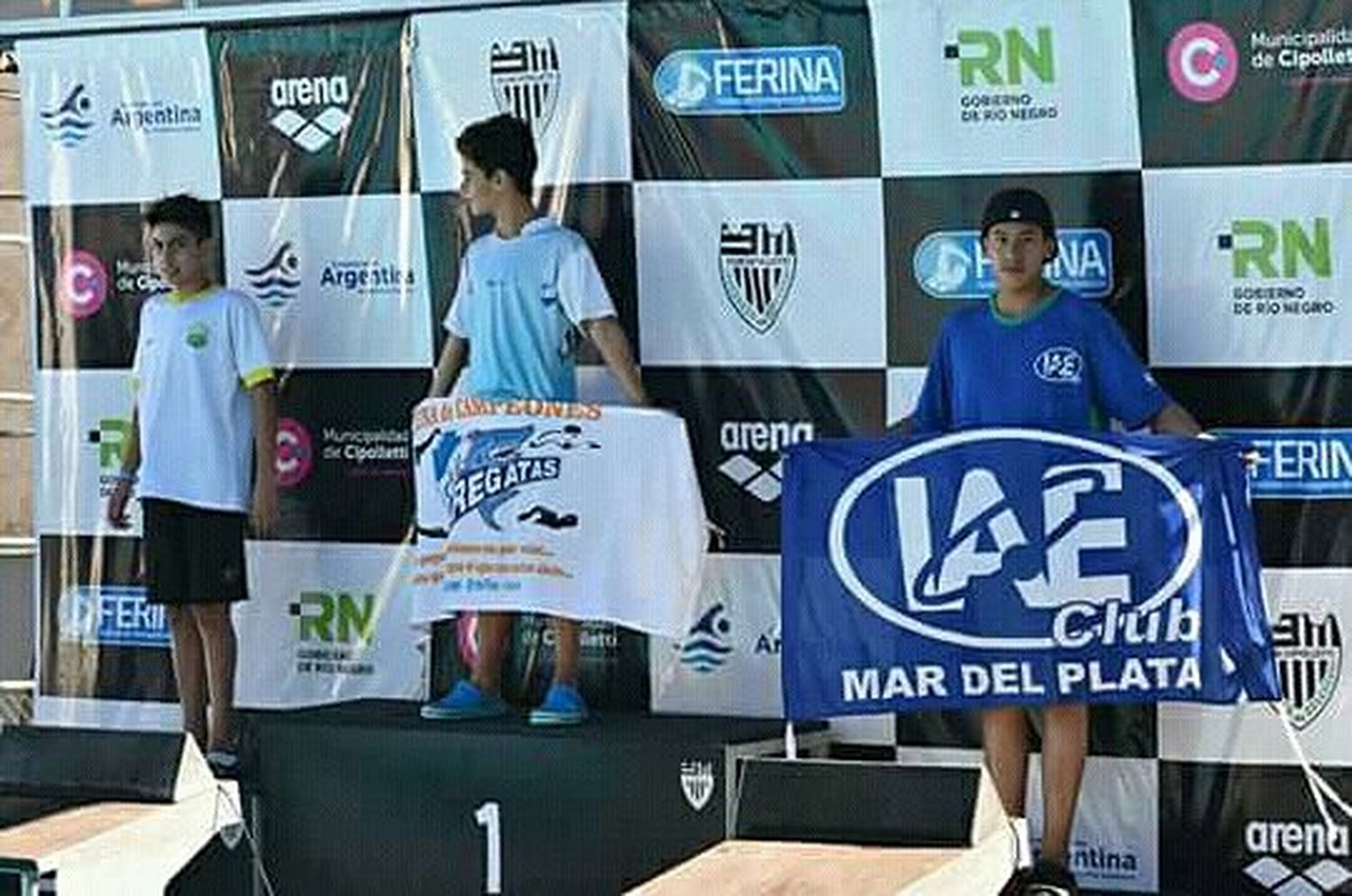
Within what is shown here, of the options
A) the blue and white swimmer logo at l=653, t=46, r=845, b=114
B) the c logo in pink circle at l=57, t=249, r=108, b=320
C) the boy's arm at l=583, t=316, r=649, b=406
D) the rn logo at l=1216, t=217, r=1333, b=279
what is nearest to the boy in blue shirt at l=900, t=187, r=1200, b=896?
the rn logo at l=1216, t=217, r=1333, b=279

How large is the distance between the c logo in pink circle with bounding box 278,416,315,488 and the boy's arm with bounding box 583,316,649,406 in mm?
1071

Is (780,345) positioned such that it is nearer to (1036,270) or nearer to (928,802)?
(1036,270)

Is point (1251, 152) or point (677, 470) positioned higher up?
point (1251, 152)

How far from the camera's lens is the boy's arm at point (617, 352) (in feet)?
22.2

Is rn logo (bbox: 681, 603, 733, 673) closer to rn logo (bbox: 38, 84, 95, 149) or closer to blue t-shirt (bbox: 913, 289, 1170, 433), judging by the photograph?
blue t-shirt (bbox: 913, 289, 1170, 433)

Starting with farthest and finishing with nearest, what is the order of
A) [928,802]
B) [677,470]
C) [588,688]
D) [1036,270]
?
[588,688]
[677,470]
[1036,270]
[928,802]

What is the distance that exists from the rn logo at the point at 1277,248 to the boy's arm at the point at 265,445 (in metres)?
2.43

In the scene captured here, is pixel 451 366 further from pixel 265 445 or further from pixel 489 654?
pixel 489 654

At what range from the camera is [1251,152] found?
20.8 ft

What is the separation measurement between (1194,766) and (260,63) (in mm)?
3126

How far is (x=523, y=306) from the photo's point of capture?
6820mm

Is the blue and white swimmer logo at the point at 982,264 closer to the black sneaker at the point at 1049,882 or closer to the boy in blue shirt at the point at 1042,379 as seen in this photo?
the boy in blue shirt at the point at 1042,379

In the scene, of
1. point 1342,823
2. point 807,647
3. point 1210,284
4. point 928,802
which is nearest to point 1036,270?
point 1210,284

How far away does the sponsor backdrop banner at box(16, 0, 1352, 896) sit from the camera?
20.7 ft
